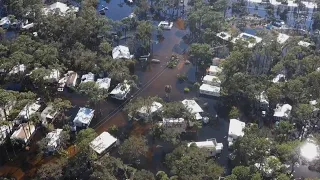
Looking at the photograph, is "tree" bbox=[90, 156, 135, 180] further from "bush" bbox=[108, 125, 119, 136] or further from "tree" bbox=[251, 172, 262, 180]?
"tree" bbox=[251, 172, 262, 180]

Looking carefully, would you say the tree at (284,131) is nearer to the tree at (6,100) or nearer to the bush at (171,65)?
the bush at (171,65)

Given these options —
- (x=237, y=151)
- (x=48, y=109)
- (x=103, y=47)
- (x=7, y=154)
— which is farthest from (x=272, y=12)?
(x=7, y=154)

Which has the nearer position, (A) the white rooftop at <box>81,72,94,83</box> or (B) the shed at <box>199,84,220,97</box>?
(B) the shed at <box>199,84,220,97</box>

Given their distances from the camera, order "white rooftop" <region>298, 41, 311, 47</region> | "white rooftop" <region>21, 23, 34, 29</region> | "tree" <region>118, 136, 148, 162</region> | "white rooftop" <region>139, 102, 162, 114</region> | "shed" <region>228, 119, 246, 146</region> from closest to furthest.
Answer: "tree" <region>118, 136, 148, 162</region> < "shed" <region>228, 119, 246, 146</region> < "white rooftop" <region>139, 102, 162, 114</region> < "white rooftop" <region>298, 41, 311, 47</region> < "white rooftop" <region>21, 23, 34, 29</region>

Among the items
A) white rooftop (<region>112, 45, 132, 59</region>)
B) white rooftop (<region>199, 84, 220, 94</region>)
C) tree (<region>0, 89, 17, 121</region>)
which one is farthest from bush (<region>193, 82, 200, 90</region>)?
tree (<region>0, 89, 17, 121</region>)

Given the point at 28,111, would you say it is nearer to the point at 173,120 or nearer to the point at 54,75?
the point at 54,75

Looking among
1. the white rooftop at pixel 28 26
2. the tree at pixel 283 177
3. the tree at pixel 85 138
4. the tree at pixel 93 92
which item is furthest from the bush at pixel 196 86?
the white rooftop at pixel 28 26

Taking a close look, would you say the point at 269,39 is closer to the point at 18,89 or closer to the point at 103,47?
the point at 103,47
